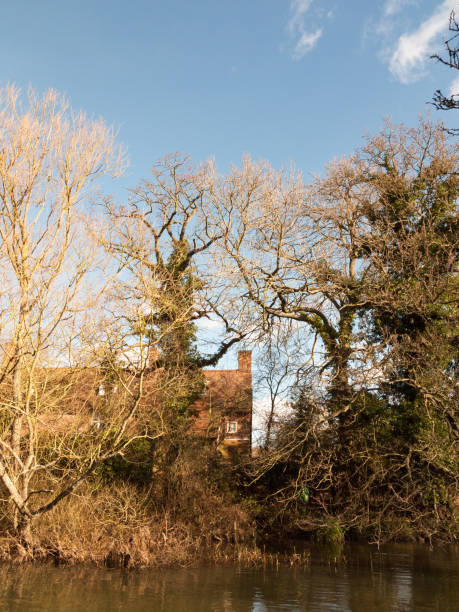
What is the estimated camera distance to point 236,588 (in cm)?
1080

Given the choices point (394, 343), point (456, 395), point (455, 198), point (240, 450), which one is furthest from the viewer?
point (240, 450)

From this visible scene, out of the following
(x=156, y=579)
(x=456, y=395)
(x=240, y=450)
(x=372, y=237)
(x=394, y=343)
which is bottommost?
(x=156, y=579)

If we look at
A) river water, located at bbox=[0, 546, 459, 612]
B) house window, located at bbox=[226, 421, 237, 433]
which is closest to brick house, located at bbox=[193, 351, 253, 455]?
house window, located at bbox=[226, 421, 237, 433]

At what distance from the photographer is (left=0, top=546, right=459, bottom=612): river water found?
923cm

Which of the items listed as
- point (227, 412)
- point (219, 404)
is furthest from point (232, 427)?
point (219, 404)

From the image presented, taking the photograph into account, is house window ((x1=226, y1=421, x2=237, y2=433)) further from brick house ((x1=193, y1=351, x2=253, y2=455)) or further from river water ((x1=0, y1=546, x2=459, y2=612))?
river water ((x1=0, y1=546, x2=459, y2=612))

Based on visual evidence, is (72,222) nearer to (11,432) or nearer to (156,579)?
(11,432)

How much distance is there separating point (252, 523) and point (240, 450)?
3.68 metres

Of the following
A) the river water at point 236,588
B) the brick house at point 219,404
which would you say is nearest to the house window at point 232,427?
the brick house at point 219,404

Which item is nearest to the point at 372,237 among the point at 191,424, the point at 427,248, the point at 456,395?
the point at 427,248

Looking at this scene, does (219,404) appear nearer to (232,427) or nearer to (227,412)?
(227,412)

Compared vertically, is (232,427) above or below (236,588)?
above

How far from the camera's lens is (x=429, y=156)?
58.4ft

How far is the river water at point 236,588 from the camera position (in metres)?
9.23
